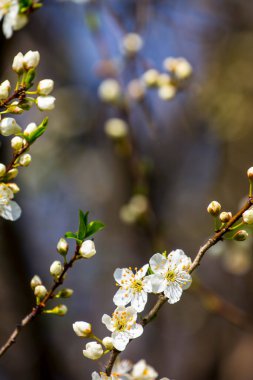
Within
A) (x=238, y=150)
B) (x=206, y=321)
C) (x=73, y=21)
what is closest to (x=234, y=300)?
(x=206, y=321)

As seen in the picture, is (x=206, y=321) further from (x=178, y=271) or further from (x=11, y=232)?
(x=178, y=271)

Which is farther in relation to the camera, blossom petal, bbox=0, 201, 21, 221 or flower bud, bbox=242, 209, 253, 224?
blossom petal, bbox=0, 201, 21, 221

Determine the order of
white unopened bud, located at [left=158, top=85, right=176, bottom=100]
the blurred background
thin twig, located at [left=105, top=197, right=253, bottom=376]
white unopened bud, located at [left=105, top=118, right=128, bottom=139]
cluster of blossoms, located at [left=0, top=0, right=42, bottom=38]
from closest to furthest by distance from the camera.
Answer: thin twig, located at [left=105, top=197, right=253, bottom=376], cluster of blossoms, located at [left=0, top=0, right=42, bottom=38], white unopened bud, located at [left=158, top=85, right=176, bottom=100], white unopened bud, located at [left=105, top=118, right=128, bottom=139], the blurred background

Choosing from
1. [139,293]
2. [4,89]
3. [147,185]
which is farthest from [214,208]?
[147,185]

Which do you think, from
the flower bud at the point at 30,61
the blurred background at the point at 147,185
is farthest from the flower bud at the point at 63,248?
the blurred background at the point at 147,185

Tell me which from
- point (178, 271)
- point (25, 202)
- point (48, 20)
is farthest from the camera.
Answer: point (25, 202)

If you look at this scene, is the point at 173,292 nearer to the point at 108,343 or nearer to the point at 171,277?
the point at 171,277

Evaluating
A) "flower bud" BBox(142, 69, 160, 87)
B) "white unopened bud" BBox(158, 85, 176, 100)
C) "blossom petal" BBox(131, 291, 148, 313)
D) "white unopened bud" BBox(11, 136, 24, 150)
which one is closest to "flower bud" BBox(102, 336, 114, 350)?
"blossom petal" BBox(131, 291, 148, 313)

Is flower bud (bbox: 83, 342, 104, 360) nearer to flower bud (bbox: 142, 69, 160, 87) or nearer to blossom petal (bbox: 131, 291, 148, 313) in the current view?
blossom petal (bbox: 131, 291, 148, 313)
